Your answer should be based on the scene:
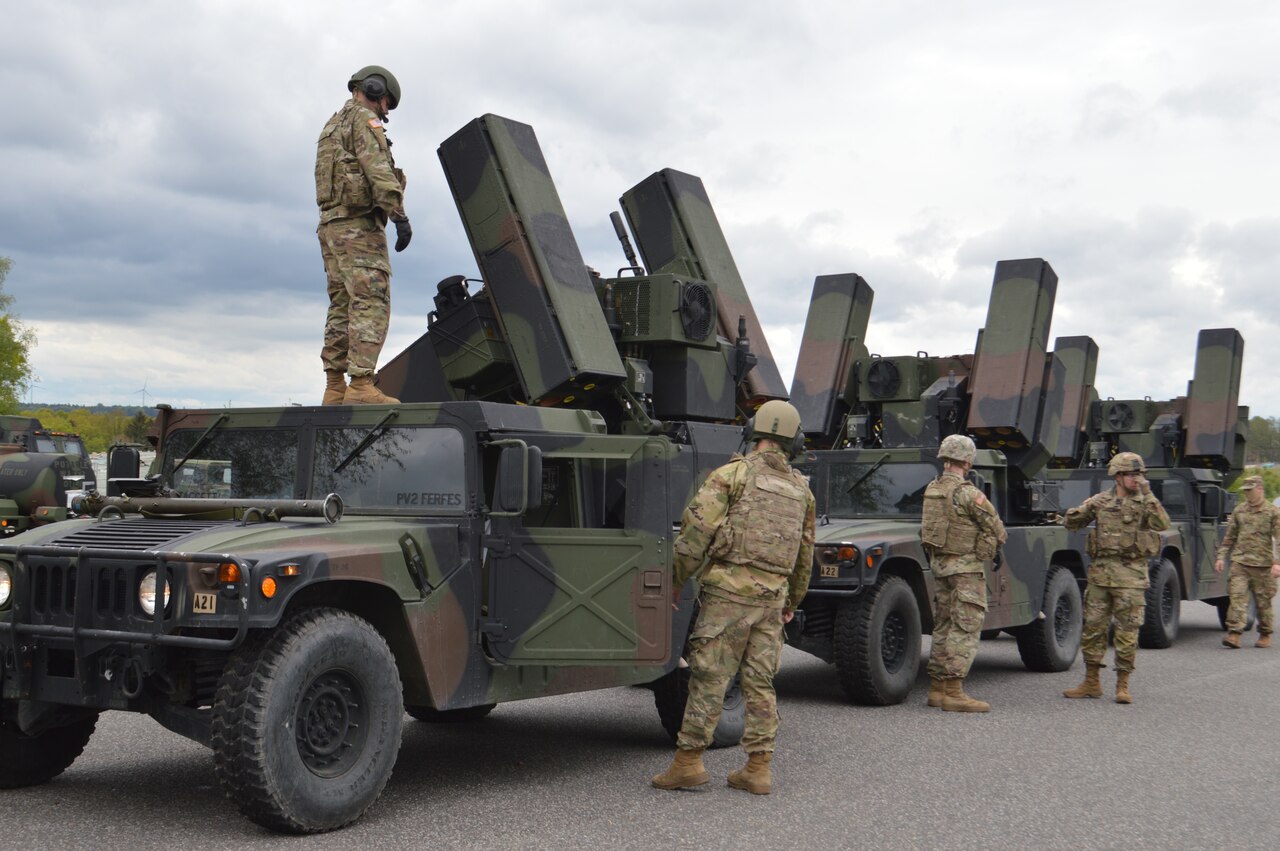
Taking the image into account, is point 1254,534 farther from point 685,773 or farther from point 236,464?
point 236,464

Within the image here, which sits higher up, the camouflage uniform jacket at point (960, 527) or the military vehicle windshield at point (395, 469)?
the military vehicle windshield at point (395, 469)

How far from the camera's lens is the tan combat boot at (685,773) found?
608 cm

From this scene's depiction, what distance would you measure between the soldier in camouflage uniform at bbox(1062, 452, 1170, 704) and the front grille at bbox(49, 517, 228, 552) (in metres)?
6.48

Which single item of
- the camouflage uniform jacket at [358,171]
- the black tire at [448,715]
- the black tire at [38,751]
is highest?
the camouflage uniform jacket at [358,171]

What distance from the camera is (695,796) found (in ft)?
19.8

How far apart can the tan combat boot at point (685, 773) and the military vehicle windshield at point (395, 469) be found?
1.52 m

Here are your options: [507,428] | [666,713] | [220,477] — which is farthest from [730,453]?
[220,477]

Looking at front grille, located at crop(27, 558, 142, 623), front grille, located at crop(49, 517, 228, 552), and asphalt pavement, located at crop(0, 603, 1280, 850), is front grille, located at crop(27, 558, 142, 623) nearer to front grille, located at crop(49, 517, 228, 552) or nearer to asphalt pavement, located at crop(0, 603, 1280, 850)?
front grille, located at crop(49, 517, 228, 552)

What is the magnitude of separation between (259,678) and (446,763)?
2.07 meters

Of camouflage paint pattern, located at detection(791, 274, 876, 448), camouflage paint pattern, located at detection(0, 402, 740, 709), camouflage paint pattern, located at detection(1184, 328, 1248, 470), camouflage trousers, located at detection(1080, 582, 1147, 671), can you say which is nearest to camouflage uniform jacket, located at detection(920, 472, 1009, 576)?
camouflage trousers, located at detection(1080, 582, 1147, 671)

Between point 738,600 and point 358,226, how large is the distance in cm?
291

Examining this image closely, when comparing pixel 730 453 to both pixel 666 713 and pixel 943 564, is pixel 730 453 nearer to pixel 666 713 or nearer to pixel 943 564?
pixel 666 713

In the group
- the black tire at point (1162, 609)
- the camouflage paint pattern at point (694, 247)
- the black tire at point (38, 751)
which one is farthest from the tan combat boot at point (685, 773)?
the black tire at point (1162, 609)

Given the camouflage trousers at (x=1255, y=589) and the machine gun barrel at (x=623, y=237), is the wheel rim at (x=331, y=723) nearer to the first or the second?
the machine gun barrel at (x=623, y=237)
